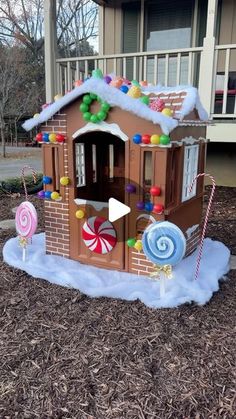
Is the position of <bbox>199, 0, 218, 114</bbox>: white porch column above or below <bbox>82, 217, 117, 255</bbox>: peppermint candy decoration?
above

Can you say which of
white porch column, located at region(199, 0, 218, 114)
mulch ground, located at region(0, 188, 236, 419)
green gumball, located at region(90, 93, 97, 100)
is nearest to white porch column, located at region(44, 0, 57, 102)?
white porch column, located at region(199, 0, 218, 114)

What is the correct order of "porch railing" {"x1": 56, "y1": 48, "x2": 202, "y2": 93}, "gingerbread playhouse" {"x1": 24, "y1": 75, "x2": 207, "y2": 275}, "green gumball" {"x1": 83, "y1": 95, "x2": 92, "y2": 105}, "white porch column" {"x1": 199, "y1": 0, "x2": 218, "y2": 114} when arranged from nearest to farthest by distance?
"gingerbread playhouse" {"x1": 24, "y1": 75, "x2": 207, "y2": 275} < "green gumball" {"x1": 83, "y1": 95, "x2": 92, "y2": 105} < "white porch column" {"x1": 199, "y1": 0, "x2": 218, "y2": 114} < "porch railing" {"x1": 56, "y1": 48, "x2": 202, "y2": 93}

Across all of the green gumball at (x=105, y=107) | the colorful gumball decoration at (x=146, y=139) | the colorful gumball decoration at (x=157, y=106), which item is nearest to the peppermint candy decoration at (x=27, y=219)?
the green gumball at (x=105, y=107)

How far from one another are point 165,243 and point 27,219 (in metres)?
1.67

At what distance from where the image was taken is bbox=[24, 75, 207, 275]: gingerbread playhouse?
329 centimetres

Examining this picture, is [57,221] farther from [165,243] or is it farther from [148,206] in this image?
[165,243]

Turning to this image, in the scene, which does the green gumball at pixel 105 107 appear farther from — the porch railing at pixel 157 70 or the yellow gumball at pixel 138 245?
the porch railing at pixel 157 70

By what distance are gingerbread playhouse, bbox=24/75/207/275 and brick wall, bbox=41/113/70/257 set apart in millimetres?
11

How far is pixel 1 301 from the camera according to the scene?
10.9 ft

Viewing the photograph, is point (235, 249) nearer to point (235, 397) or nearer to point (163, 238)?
point (163, 238)

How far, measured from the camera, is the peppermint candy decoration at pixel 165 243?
3.04 metres

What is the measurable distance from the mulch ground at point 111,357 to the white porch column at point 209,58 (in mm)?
3839

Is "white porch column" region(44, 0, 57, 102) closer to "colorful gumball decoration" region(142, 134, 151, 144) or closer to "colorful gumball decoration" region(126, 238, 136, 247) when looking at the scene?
"colorful gumball decoration" region(142, 134, 151, 144)

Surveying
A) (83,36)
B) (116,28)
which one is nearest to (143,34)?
(116,28)
